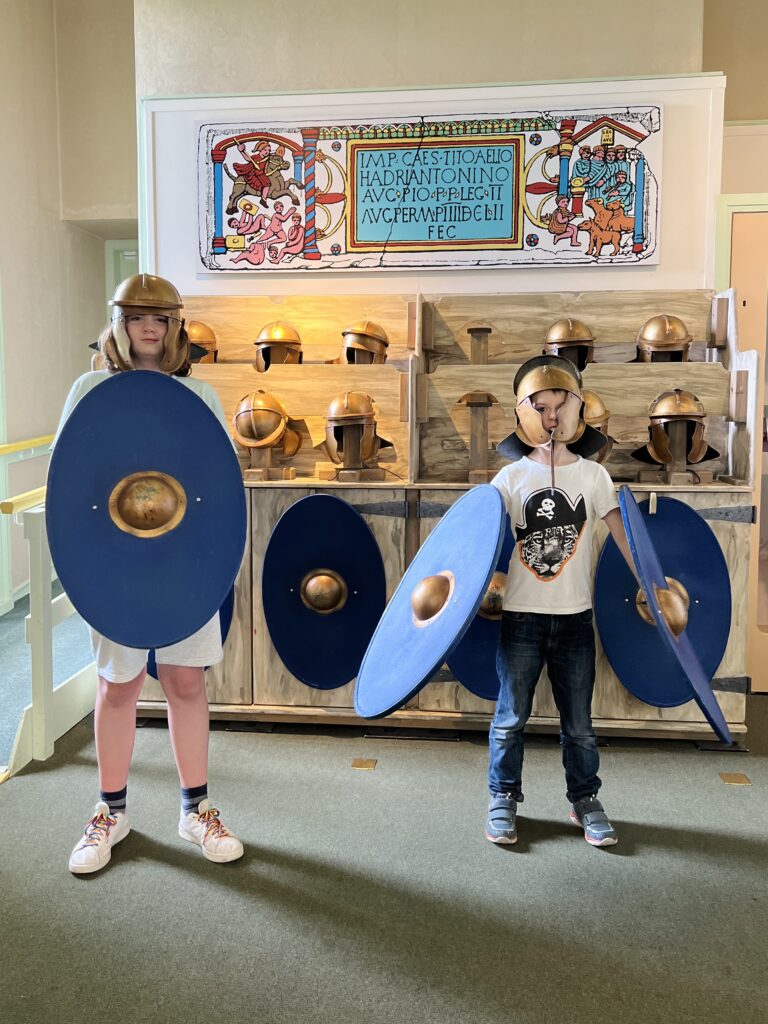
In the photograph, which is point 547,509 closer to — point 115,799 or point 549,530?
point 549,530

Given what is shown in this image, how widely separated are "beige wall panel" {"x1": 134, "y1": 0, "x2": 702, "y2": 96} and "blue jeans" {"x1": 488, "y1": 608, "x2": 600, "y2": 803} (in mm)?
2493

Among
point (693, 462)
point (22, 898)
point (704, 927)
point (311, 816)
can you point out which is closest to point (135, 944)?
point (22, 898)

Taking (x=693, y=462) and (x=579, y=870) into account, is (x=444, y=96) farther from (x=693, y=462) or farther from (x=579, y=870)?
(x=579, y=870)

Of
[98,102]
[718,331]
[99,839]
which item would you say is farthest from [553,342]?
[98,102]

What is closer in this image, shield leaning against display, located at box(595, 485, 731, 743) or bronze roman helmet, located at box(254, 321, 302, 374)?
shield leaning against display, located at box(595, 485, 731, 743)

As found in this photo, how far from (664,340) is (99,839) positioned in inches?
98.8

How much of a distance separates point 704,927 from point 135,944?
125cm

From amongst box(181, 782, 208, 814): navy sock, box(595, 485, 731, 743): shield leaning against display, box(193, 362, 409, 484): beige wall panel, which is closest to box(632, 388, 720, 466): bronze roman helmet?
box(595, 485, 731, 743): shield leaning against display

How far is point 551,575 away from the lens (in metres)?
2.27

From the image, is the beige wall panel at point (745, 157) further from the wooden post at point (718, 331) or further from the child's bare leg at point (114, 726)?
the child's bare leg at point (114, 726)

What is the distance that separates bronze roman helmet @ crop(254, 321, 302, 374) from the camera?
133 inches

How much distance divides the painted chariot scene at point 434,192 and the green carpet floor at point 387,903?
2.07 meters

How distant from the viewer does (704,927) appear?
1.96 m

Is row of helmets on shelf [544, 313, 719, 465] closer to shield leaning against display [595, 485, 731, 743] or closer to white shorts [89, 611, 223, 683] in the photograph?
shield leaning against display [595, 485, 731, 743]
